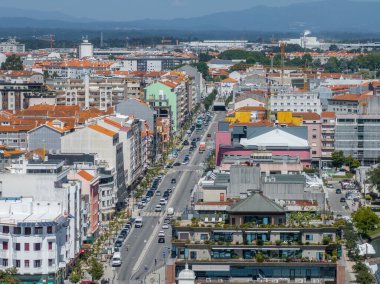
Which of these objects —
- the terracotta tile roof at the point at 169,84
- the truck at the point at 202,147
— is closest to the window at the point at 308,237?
the truck at the point at 202,147

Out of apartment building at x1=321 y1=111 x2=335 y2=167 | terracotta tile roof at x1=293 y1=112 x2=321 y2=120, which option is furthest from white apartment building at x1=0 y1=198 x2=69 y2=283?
apartment building at x1=321 y1=111 x2=335 y2=167

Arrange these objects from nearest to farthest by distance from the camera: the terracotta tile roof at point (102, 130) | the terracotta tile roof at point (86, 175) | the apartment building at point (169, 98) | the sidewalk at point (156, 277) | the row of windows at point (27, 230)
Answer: the row of windows at point (27, 230) → the sidewalk at point (156, 277) → the terracotta tile roof at point (86, 175) → the terracotta tile roof at point (102, 130) → the apartment building at point (169, 98)

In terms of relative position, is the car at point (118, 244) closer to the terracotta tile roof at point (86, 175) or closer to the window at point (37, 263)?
the terracotta tile roof at point (86, 175)

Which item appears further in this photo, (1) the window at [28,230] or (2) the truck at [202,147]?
(2) the truck at [202,147]

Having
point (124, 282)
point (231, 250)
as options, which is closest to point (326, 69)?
point (124, 282)

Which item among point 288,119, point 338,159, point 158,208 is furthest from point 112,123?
point 338,159

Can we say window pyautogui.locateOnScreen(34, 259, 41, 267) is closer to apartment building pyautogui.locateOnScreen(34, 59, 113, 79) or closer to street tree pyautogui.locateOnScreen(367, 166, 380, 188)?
street tree pyautogui.locateOnScreen(367, 166, 380, 188)
